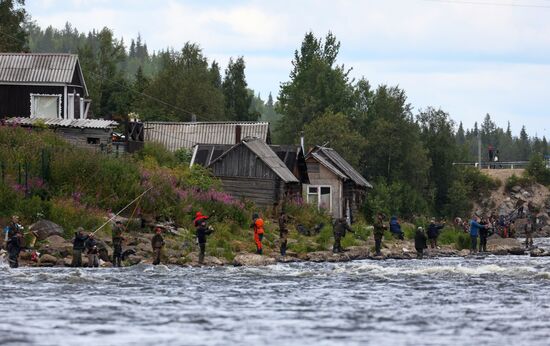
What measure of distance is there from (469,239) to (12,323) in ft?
126

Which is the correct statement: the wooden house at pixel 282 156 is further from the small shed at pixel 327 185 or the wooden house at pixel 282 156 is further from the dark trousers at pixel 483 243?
the dark trousers at pixel 483 243

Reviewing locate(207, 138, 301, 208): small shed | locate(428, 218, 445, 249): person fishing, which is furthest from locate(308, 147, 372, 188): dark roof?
locate(428, 218, 445, 249): person fishing

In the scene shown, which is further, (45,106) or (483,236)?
(45,106)

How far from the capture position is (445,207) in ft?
322

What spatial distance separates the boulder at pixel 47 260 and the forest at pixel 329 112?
44252 millimetres

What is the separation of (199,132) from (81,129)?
1641cm

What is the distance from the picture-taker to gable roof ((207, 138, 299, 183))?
61606 millimetres

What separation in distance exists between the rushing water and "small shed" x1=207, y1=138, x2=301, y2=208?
22974 millimetres

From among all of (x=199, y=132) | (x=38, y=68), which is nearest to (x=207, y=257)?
(x=38, y=68)

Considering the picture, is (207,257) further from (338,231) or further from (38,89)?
(38,89)

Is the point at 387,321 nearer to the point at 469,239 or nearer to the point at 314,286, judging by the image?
the point at 314,286

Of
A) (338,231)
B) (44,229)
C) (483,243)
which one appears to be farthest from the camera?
(483,243)

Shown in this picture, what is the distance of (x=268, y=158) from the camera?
6294 centimetres

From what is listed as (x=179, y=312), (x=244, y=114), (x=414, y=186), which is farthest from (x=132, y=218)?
(x=244, y=114)
